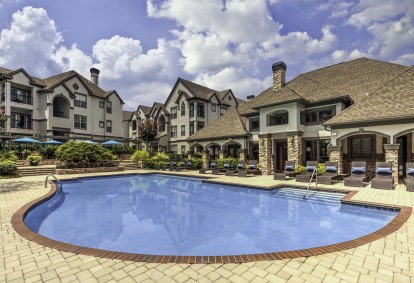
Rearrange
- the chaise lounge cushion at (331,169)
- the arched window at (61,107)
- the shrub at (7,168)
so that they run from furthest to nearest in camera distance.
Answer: the arched window at (61,107), the shrub at (7,168), the chaise lounge cushion at (331,169)

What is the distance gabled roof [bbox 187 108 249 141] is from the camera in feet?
77.7

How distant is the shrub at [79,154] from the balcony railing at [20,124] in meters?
13.4

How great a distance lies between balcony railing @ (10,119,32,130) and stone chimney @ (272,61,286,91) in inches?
1318

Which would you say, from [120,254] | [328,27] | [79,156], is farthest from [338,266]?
[79,156]

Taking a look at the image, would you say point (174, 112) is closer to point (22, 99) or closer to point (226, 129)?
point (226, 129)

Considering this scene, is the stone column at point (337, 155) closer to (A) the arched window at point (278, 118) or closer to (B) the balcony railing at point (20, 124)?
(A) the arched window at point (278, 118)

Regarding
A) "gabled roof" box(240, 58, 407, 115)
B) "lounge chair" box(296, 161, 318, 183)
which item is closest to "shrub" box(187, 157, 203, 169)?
"gabled roof" box(240, 58, 407, 115)

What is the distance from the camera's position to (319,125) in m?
18.3

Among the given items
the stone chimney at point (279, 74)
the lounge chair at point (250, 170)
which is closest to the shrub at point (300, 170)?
the lounge chair at point (250, 170)

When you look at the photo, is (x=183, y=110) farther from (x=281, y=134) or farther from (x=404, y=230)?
(x=404, y=230)

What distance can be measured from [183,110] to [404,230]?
3259cm

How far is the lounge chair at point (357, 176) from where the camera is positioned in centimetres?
1234

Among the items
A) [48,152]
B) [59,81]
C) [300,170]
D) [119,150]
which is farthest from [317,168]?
[59,81]

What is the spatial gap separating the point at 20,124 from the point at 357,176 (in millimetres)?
39284
